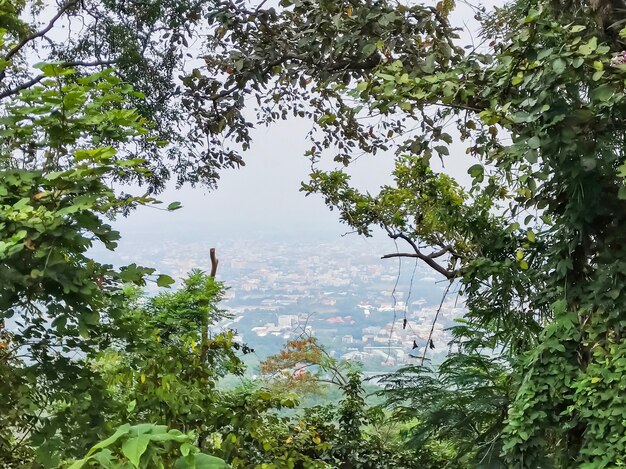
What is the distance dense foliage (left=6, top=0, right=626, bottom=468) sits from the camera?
2.80ft

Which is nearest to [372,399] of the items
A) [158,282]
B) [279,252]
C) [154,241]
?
[279,252]

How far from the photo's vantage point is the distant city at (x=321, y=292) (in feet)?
9.32

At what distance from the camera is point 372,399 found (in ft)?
10.1

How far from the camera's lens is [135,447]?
420mm

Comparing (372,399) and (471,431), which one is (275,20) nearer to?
(471,431)

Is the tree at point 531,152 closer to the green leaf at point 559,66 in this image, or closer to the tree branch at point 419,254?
the green leaf at point 559,66

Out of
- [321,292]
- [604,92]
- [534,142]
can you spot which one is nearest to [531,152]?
[534,142]

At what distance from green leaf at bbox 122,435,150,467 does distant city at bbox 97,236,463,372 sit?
219 centimetres

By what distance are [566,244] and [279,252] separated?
2.94m

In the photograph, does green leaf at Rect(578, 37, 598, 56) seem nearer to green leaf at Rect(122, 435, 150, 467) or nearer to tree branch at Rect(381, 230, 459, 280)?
green leaf at Rect(122, 435, 150, 467)

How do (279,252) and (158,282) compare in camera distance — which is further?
(279,252)

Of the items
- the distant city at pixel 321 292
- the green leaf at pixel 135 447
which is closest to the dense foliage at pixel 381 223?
the green leaf at pixel 135 447

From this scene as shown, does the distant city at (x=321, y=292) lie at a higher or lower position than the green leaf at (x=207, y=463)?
higher

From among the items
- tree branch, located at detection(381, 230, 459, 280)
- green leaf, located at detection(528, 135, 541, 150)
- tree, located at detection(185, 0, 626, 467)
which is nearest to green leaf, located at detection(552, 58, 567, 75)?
tree, located at detection(185, 0, 626, 467)
